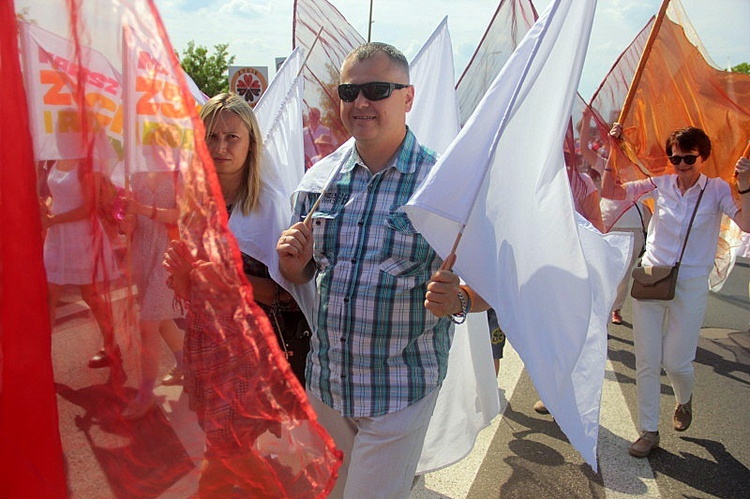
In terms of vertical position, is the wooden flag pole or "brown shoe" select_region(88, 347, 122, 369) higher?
the wooden flag pole

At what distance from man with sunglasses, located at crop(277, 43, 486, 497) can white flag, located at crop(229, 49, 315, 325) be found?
1.05ft

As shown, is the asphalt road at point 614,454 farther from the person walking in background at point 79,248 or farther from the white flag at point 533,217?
the person walking in background at point 79,248

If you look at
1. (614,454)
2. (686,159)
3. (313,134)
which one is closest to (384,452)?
(614,454)

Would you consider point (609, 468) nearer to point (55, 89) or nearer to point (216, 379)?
point (216, 379)

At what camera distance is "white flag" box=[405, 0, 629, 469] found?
7.49 ft


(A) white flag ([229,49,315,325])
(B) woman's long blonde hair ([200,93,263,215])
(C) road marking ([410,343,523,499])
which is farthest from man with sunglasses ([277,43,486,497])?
(C) road marking ([410,343,523,499])

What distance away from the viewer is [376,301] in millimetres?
2430

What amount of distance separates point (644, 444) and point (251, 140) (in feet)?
10.1

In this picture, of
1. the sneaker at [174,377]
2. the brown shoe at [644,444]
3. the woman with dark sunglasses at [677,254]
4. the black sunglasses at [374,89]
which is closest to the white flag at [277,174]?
the black sunglasses at [374,89]

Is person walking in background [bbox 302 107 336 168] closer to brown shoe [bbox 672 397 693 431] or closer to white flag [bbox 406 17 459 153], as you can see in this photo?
white flag [bbox 406 17 459 153]

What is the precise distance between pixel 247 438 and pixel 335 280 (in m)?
1.08

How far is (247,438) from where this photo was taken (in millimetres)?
1473

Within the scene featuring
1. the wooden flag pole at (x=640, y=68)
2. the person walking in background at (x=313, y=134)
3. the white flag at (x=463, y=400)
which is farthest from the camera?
the person walking in background at (x=313, y=134)

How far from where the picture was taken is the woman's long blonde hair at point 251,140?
10.1 feet
